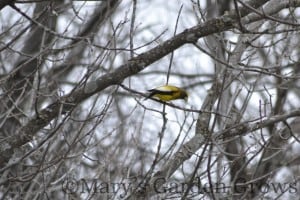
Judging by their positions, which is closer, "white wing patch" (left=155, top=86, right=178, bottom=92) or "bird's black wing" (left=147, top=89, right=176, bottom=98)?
"bird's black wing" (left=147, top=89, right=176, bottom=98)

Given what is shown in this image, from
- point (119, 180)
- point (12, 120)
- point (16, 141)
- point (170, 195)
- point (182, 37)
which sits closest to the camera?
point (182, 37)

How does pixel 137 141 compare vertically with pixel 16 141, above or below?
above

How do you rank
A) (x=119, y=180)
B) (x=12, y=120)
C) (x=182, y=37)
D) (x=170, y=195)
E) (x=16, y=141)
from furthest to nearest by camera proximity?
(x=12, y=120), (x=119, y=180), (x=170, y=195), (x=16, y=141), (x=182, y=37)

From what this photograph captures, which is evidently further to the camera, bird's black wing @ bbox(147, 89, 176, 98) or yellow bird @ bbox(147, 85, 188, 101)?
Result: yellow bird @ bbox(147, 85, 188, 101)

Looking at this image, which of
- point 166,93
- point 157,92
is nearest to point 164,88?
point 166,93

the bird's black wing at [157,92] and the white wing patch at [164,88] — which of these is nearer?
the bird's black wing at [157,92]

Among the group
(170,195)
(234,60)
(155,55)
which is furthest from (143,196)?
(234,60)

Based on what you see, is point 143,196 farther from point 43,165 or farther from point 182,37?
point 182,37

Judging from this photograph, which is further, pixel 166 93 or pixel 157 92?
pixel 166 93

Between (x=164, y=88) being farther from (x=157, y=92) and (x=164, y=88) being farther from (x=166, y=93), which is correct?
(x=157, y=92)

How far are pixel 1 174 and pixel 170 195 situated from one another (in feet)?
4.23

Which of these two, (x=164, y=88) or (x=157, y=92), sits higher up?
(x=164, y=88)

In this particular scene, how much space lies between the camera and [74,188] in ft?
16.8

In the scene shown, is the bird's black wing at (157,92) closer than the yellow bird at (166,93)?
Yes
